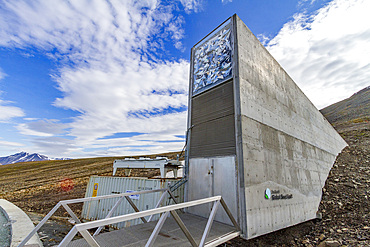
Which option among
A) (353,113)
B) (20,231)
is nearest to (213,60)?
(20,231)

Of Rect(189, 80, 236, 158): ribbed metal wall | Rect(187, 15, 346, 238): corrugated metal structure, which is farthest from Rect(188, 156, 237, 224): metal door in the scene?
Rect(189, 80, 236, 158): ribbed metal wall

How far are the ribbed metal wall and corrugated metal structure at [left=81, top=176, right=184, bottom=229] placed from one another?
2.03 m

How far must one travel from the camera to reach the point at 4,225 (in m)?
6.37

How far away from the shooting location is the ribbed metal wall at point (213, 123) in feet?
19.2

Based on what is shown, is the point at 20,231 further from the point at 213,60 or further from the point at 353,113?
the point at 353,113

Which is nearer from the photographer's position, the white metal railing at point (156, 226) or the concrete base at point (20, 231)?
the white metal railing at point (156, 226)

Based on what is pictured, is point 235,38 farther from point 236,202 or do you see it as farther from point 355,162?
point 355,162

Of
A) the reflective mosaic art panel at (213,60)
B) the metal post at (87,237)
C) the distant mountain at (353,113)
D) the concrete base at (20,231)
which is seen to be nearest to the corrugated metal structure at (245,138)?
the reflective mosaic art panel at (213,60)

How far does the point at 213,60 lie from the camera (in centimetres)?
722

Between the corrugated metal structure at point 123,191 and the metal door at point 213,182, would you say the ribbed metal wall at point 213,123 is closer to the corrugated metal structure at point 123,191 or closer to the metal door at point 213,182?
the metal door at point 213,182

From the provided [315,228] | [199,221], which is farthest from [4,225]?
[315,228]

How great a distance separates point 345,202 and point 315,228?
108 inches

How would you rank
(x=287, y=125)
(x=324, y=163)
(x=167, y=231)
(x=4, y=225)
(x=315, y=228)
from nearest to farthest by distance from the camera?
(x=167, y=231)
(x=4, y=225)
(x=315, y=228)
(x=287, y=125)
(x=324, y=163)

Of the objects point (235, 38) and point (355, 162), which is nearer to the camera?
point (235, 38)
